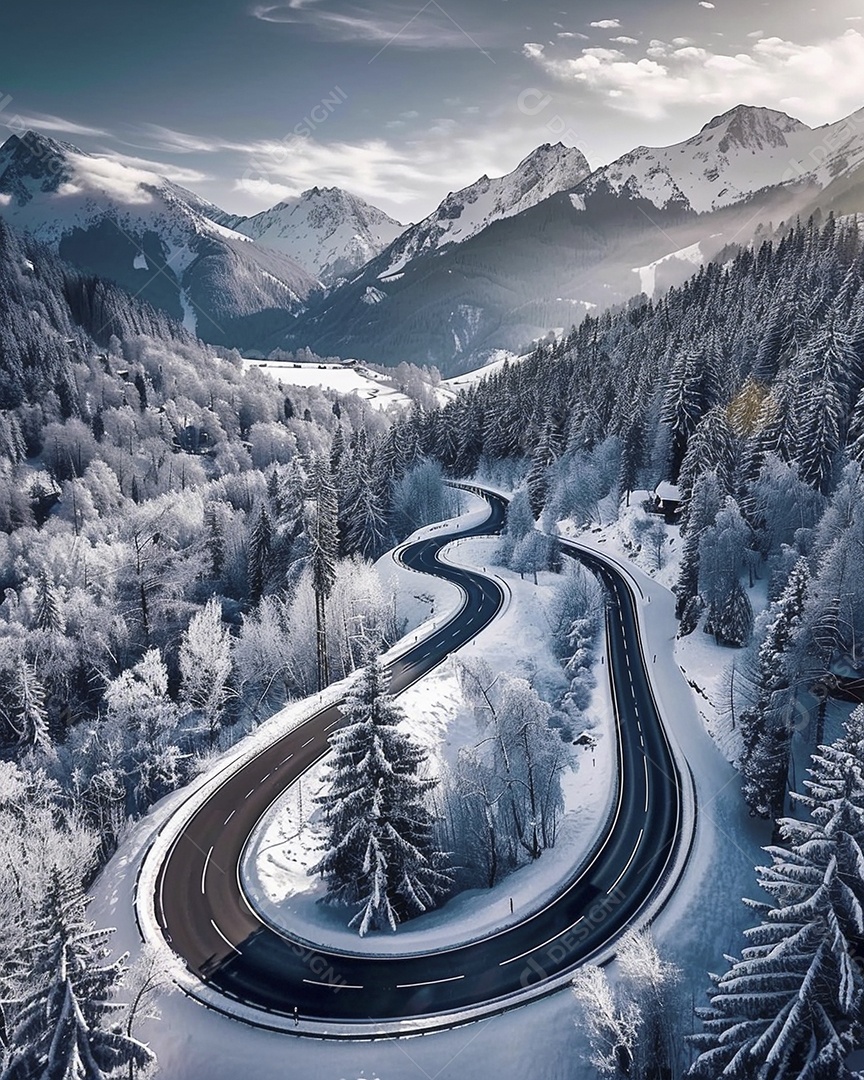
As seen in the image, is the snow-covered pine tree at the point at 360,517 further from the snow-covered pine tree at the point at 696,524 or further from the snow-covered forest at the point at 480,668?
the snow-covered pine tree at the point at 696,524

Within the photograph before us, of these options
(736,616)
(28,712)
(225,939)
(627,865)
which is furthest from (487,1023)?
(28,712)

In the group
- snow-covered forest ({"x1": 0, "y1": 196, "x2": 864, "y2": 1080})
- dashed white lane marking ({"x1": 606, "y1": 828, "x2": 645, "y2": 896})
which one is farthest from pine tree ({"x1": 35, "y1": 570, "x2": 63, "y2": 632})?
dashed white lane marking ({"x1": 606, "y1": 828, "x2": 645, "y2": 896})

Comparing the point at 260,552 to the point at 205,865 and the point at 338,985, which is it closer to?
the point at 205,865

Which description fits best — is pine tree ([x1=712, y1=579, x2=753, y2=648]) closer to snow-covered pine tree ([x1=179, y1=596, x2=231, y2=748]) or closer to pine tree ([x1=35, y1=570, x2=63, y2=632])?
snow-covered pine tree ([x1=179, y1=596, x2=231, y2=748])

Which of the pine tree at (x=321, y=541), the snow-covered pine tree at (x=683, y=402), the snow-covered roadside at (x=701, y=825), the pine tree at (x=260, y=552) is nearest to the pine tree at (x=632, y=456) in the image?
the snow-covered pine tree at (x=683, y=402)

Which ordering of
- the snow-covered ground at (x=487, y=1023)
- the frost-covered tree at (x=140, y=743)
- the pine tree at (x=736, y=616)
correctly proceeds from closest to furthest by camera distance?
the snow-covered ground at (x=487, y=1023)
the frost-covered tree at (x=140, y=743)
the pine tree at (x=736, y=616)

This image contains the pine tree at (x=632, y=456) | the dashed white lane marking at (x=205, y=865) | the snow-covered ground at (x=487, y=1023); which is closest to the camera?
the snow-covered ground at (x=487, y=1023)
